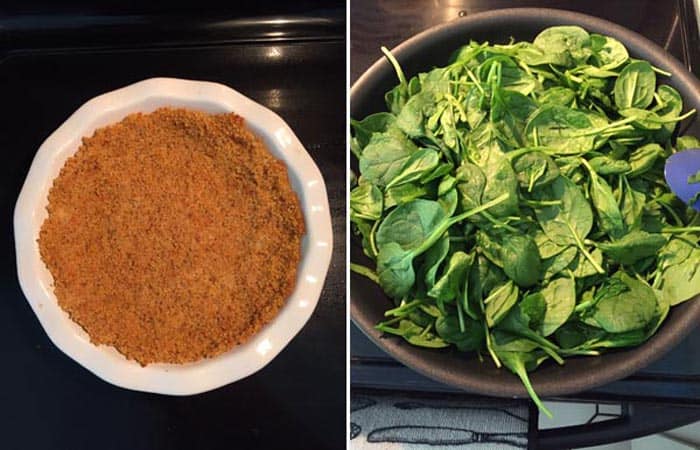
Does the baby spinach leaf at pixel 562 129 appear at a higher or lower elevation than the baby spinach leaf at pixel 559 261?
higher

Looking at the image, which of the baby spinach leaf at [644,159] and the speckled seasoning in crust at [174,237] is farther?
the speckled seasoning in crust at [174,237]

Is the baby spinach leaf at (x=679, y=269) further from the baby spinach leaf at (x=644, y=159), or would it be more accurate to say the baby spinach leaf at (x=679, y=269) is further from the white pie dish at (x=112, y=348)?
the white pie dish at (x=112, y=348)

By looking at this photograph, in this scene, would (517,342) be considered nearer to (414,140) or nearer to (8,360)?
(414,140)

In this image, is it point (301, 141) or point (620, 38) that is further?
point (301, 141)

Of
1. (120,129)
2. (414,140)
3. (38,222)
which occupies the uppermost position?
(414,140)

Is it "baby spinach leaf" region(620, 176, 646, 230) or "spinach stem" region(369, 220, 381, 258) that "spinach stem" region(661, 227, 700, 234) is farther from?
"spinach stem" region(369, 220, 381, 258)

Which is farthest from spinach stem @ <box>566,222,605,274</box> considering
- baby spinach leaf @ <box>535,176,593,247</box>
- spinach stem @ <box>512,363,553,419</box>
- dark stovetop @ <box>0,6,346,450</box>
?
dark stovetop @ <box>0,6,346,450</box>

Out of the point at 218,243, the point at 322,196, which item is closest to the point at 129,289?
the point at 218,243

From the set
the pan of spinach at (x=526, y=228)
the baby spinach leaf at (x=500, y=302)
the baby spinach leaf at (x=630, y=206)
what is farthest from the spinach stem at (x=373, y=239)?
the baby spinach leaf at (x=630, y=206)
